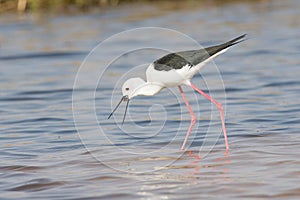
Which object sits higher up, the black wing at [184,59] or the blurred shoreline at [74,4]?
the blurred shoreline at [74,4]

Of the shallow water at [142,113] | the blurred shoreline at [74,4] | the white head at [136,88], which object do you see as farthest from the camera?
the blurred shoreline at [74,4]

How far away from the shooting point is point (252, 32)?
14.8 metres

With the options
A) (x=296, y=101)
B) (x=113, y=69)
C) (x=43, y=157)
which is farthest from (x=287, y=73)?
(x=43, y=157)

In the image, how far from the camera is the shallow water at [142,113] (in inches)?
245

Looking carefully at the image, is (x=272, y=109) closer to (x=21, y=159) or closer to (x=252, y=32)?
(x=21, y=159)

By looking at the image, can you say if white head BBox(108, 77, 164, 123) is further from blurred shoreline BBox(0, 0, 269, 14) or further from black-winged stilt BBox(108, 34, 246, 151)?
blurred shoreline BBox(0, 0, 269, 14)

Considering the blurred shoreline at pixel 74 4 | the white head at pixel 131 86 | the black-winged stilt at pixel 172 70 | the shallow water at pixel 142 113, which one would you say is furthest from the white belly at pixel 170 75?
the blurred shoreline at pixel 74 4

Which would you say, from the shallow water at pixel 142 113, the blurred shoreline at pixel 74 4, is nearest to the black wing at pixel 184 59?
the shallow water at pixel 142 113

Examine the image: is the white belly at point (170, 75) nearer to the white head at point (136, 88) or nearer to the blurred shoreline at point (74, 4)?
the white head at point (136, 88)

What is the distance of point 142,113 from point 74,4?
9551 mm

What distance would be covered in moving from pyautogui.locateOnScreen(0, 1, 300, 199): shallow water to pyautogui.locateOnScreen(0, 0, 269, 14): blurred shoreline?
70cm

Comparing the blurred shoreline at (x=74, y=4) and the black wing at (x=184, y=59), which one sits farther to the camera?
the blurred shoreline at (x=74, y=4)

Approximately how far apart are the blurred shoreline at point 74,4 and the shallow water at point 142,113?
70 centimetres

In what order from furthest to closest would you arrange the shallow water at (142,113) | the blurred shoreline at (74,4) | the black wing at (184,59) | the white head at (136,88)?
1. the blurred shoreline at (74,4)
2. the white head at (136,88)
3. the black wing at (184,59)
4. the shallow water at (142,113)
